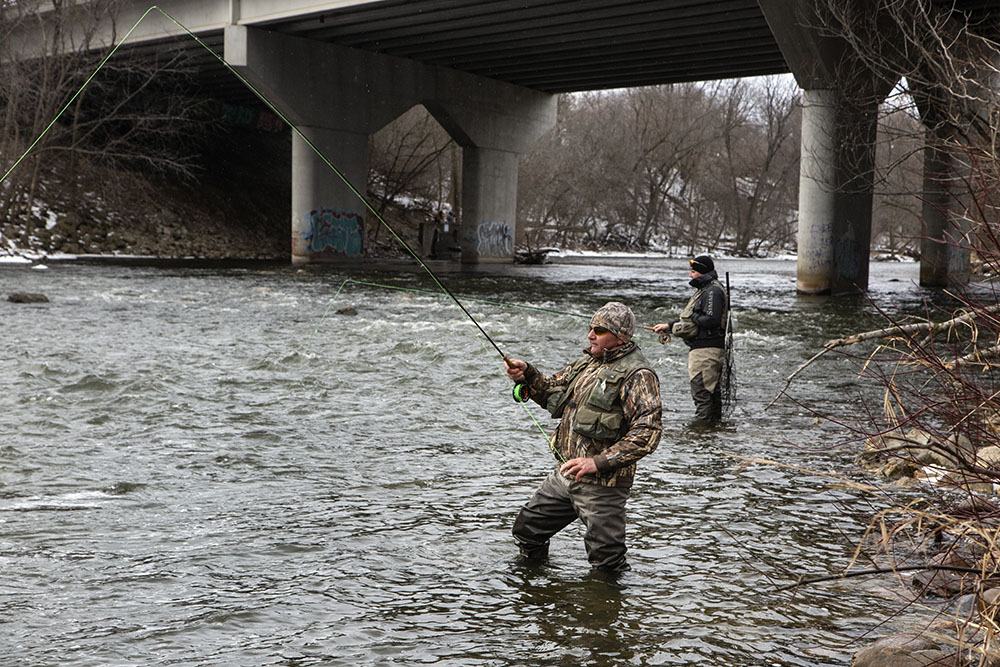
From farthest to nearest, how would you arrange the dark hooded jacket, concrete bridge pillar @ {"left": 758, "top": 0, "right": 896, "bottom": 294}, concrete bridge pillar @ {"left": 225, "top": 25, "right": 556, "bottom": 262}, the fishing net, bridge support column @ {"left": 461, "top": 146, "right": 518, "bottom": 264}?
bridge support column @ {"left": 461, "top": 146, "right": 518, "bottom": 264} → concrete bridge pillar @ {"left": 225, "top": 25, "right": 556, "bottom": 262} → concrete bridge pillar @ {"left": 758, "top": 0, "right": 896, "bottom": 294} → the fishing net → the dark hooded jacket

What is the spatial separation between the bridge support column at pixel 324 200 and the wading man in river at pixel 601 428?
29884mm

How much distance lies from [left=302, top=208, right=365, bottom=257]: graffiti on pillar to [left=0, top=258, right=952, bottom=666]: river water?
20.5 metres

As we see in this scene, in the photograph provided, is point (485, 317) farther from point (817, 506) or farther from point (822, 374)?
point (817, 506)

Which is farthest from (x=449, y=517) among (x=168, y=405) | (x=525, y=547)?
(x=168, y=405)

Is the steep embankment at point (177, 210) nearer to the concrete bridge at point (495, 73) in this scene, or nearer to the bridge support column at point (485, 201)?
the concrete bridge at point (495, 73)

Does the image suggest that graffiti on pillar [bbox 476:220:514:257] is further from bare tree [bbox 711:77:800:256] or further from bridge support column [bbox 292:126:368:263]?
bare tree [bbox 711:77:800:256]

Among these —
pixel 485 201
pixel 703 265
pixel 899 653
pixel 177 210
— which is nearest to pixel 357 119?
pixel 485 201

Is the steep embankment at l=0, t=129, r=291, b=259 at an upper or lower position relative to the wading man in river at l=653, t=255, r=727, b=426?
upper

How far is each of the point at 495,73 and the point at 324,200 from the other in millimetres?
8858

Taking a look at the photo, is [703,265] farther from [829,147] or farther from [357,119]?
[357,119]

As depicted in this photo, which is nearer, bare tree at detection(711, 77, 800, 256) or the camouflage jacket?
the camouflage jacket

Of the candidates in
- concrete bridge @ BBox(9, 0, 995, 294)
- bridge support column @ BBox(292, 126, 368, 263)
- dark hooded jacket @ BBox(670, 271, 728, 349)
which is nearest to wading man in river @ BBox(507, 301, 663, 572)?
dark hooded jacket @ BBox(670, 271, 728, 349)

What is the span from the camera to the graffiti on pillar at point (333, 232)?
34.8 meters

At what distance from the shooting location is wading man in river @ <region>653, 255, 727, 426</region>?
363 inches
